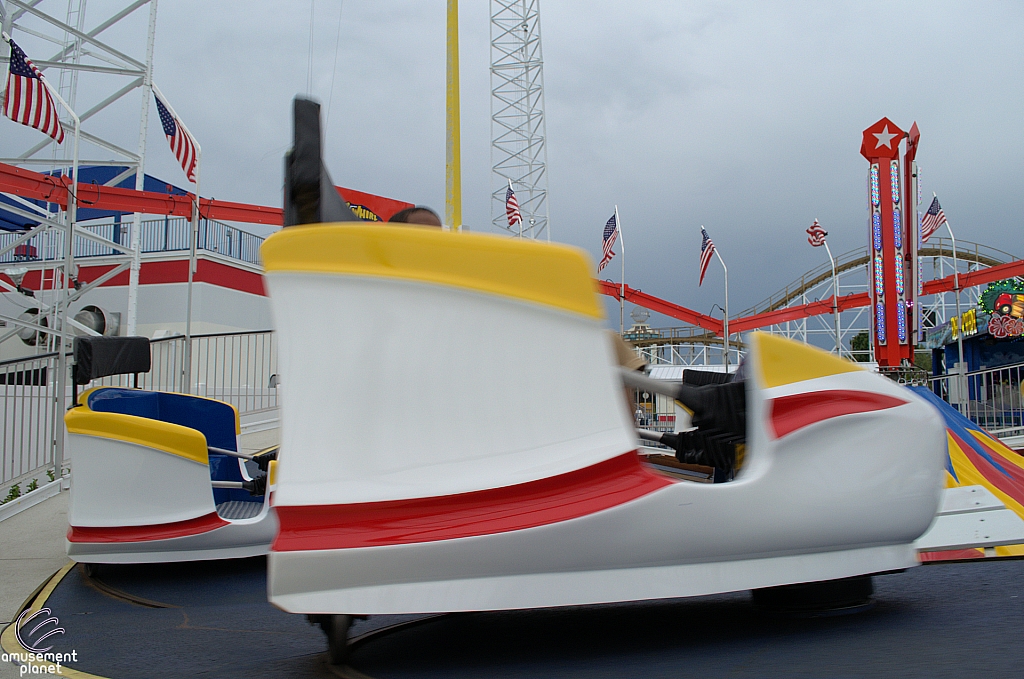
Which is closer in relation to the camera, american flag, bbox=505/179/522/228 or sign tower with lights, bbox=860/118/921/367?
sign tower with lights, bbox=860/118/921/367

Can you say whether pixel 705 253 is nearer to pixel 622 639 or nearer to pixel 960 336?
pixel 960 336

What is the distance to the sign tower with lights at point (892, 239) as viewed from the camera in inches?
563

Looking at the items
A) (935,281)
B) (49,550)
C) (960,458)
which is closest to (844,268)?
(935,281)

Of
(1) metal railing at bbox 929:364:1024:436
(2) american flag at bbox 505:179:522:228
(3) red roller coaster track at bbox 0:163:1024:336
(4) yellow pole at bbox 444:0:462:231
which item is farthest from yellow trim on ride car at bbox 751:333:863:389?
(2) american flag at bbox 505:179:522:228

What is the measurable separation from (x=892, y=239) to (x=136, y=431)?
14043 mm

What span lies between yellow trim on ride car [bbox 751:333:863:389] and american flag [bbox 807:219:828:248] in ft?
88.8

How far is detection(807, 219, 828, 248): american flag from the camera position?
27.1 metres

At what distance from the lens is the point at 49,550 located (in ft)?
14.6

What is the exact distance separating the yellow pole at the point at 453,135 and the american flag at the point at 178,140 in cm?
472

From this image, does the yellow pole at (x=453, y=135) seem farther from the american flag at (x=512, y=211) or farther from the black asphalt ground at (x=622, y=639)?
the american flag at (x=512, y=211)

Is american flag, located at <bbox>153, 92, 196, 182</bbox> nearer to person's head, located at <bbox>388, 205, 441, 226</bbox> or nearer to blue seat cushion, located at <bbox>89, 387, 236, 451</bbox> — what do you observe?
blue seat cushion, located at <bbox>89, 387, 236, 451</bbox>

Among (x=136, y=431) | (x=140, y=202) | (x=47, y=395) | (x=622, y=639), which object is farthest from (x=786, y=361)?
(x=140, y=202)

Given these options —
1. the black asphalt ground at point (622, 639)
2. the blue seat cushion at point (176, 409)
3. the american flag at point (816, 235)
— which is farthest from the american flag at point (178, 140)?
the american flag at point (816, 235)

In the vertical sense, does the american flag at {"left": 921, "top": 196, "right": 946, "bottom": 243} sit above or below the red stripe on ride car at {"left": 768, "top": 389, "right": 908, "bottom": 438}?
above
